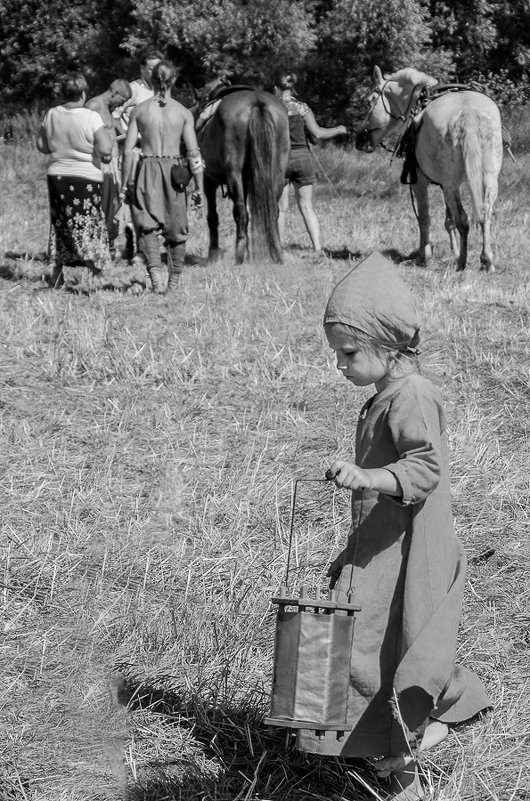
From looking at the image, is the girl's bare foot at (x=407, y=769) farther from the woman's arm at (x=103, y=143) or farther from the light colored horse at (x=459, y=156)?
the light colored horse at (x=459, y=156)

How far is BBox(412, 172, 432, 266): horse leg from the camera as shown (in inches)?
406

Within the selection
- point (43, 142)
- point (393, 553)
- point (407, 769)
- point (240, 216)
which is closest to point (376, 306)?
point (393, 553)

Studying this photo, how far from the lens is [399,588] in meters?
2.74

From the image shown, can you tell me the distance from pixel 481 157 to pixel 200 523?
20.0ft

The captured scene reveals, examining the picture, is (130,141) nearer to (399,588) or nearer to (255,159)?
(255,159)

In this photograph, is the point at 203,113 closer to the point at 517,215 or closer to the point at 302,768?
the point at 517,215

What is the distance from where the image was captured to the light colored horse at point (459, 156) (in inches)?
380

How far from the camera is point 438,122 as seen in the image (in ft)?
32.9

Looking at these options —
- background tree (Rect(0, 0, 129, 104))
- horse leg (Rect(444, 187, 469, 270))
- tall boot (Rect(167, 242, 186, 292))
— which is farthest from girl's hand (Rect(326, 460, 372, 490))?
background tree (Rect(0, 0, 129, 104))

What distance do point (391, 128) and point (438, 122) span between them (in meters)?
2.40

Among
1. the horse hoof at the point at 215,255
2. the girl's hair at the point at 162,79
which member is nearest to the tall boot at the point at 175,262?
the girl's hair at the point at 162,79

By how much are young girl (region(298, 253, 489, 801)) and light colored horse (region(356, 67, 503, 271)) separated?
6894 millimetres

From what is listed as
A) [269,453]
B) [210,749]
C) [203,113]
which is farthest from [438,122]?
[210,749]

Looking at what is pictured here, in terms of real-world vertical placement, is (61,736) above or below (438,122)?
below
